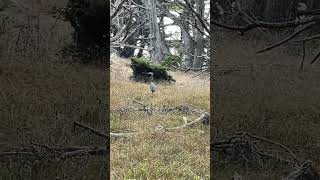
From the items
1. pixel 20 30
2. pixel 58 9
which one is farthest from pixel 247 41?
pixel 20 30

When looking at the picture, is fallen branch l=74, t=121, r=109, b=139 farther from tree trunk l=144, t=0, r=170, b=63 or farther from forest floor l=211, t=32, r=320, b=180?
tree trunk l=144, t=0, r=170, b=63

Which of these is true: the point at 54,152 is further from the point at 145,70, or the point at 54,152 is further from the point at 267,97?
the point at 145,70

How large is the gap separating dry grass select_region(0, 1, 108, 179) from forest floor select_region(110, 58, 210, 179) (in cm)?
181

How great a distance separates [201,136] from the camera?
6.26 m

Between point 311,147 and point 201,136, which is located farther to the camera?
point 201,136

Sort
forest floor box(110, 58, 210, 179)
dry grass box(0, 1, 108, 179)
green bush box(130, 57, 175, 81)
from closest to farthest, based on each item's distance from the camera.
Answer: dry grass box(0, 1, 108, 179) → forest floor box(110, 58, 210, 179) → green bush box(130, 57, 175, 81)

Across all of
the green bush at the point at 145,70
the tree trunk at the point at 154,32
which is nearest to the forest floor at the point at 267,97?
the green bush at the point at 145,70

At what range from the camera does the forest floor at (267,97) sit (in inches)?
104

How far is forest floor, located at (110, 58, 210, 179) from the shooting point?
4.69 m

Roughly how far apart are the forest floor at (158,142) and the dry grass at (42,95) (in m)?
1.81

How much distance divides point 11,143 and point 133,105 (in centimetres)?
576

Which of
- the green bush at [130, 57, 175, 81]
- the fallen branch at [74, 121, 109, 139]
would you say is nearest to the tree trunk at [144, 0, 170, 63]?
the green bush at [130, 57, 175, 81]

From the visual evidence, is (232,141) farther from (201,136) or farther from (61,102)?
(201,136)

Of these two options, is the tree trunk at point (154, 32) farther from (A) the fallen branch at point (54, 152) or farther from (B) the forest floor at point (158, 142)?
(A) the fallen branch at point (54, 152)
